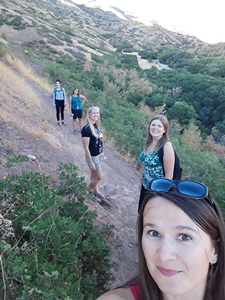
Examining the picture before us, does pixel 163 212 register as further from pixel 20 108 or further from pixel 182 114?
pixel 182 114

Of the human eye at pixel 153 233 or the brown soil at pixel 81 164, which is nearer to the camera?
the human eye at pixel 153 233

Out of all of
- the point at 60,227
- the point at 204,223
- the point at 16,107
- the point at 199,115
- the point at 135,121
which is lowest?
the point at 199,115

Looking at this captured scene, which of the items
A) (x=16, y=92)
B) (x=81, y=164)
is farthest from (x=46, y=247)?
(x=16, y=92)

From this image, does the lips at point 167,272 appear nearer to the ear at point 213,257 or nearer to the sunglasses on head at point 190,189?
the ear at point 213,257

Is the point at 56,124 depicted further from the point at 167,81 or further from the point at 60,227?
the point at 167,81

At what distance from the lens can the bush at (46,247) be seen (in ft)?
4.26

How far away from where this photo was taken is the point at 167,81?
24938mm

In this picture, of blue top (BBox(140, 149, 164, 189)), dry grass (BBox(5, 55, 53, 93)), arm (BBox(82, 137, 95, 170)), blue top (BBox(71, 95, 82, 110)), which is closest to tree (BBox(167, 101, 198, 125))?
dry grass (BBox(5, 55, 53, 93))

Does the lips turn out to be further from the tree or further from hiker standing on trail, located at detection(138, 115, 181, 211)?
the tree

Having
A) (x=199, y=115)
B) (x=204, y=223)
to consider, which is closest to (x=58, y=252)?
(x=204, y=223)

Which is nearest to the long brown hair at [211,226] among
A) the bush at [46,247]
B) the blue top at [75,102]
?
the bush at [46,247]

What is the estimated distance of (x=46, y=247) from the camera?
5.46ft

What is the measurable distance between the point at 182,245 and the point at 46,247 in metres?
1.00

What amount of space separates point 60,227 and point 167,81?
997 inches
